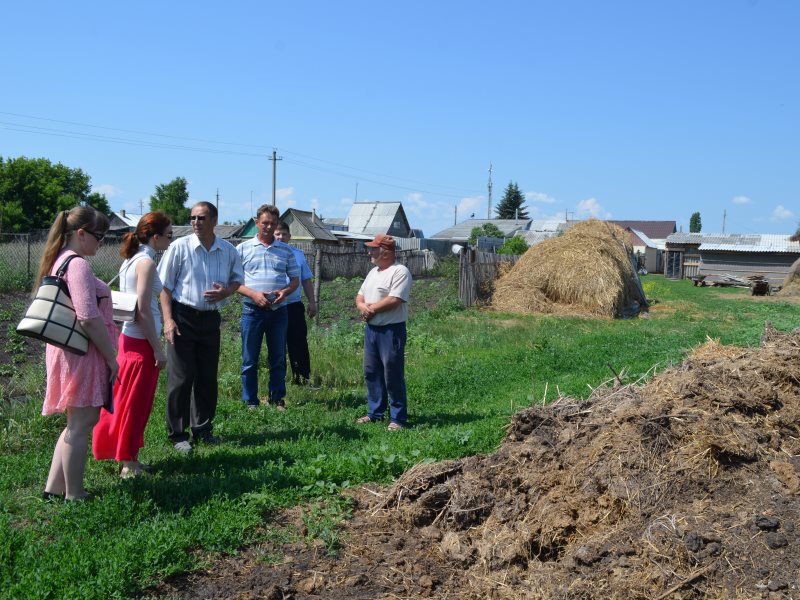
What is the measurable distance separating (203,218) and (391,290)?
1.74m

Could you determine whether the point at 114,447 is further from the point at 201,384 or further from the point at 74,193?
the point at 74,193

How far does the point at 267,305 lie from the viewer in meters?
7.10

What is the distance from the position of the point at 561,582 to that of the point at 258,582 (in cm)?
146

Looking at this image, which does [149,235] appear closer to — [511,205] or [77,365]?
[77,365]

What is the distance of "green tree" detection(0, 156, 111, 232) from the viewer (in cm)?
4066

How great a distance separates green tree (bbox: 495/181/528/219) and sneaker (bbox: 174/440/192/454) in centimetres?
9368

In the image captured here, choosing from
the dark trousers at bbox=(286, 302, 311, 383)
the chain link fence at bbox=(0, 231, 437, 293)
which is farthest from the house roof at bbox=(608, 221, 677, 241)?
the dark trousers at bbox=(286, 302, 311, 383)

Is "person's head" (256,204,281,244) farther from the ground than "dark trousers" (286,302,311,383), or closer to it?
farther from the ground

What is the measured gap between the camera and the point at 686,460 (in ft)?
13.3

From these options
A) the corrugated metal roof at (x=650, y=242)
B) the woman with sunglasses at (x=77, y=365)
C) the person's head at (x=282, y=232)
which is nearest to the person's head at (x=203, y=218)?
the woman with sunglasses at (x=77, y=365)

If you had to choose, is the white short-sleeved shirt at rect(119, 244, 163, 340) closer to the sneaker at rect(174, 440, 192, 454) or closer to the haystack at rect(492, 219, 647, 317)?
the sneaker at rect(174, 440, 192, 454)

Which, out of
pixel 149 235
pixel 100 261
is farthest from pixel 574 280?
pixel 149 235

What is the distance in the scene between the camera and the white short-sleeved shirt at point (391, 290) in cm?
659

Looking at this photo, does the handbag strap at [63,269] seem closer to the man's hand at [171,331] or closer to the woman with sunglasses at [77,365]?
the woman with sunglasses at [77,365]
